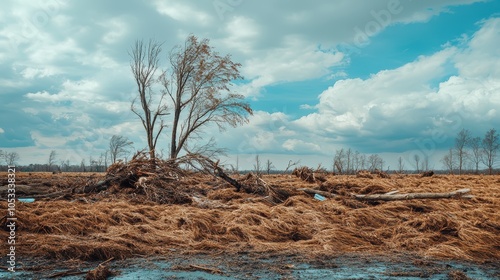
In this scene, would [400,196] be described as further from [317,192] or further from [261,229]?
[261,229]

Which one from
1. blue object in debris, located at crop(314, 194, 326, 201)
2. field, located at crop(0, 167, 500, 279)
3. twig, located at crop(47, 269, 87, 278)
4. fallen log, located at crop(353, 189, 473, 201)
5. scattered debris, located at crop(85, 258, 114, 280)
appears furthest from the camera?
blue object in debris, located at crop(314, 194, 326, 201)

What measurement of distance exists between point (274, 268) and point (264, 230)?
7.12 feet

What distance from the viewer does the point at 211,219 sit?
7.13 m

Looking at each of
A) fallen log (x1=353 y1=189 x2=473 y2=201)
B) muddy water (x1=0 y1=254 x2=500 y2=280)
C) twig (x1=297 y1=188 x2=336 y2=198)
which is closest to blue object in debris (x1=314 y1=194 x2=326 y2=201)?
twig (x1=297 y1=188 x2=336 y2=198)

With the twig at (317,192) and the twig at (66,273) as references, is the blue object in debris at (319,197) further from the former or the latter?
the twig at (66,273)

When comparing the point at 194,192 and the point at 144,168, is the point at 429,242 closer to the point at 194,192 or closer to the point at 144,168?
the point at 194,192

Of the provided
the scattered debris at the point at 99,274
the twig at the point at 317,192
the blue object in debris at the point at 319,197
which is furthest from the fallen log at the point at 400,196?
the scattered debris at the point at 99,274

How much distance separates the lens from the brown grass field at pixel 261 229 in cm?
532

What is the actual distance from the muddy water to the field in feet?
0.54

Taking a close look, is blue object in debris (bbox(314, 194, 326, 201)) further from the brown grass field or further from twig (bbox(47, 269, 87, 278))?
twig (bbox(47, 269, 87, 278))

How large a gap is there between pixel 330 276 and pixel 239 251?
1617 mm

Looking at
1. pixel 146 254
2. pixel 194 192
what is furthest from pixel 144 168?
pixel 146 254

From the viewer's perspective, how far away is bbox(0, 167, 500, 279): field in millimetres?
5203

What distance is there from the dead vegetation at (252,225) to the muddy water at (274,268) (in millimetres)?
384
